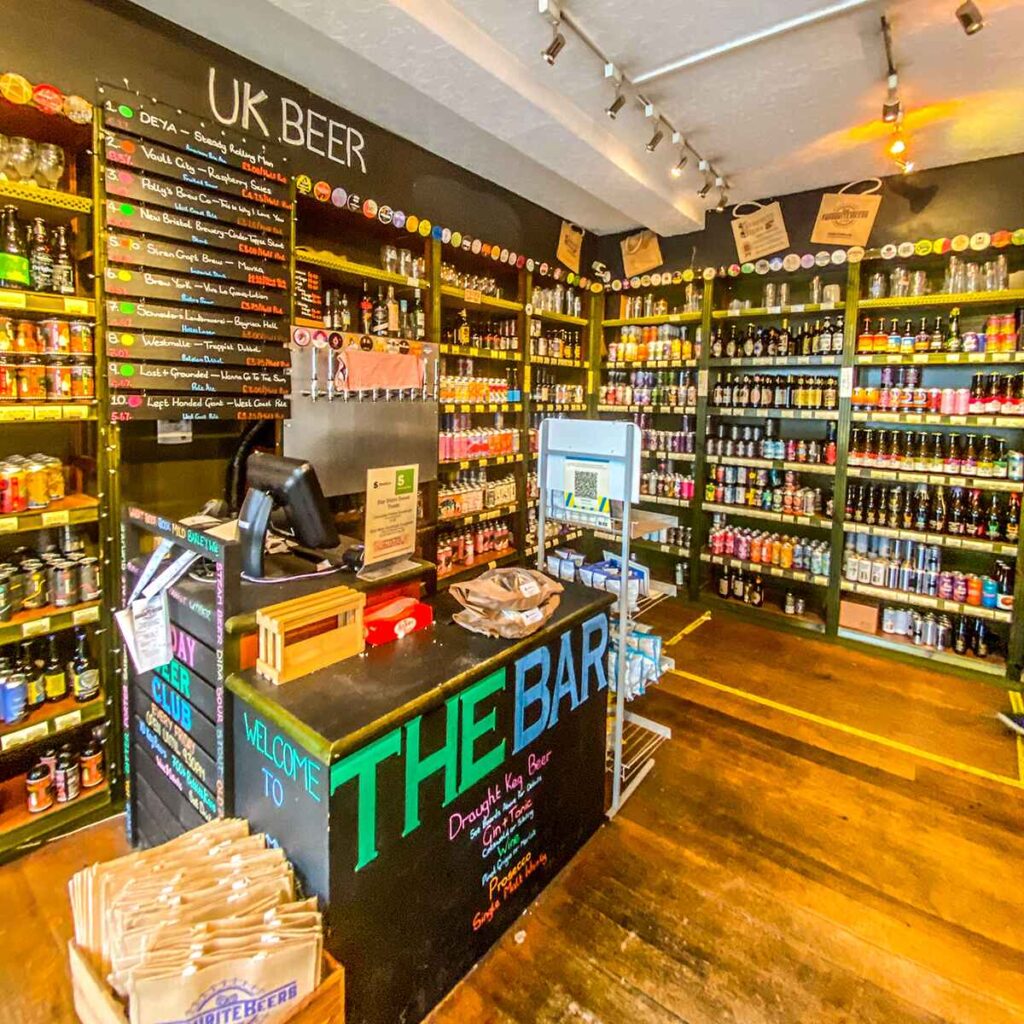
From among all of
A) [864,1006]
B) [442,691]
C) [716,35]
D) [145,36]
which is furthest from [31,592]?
[716,35]

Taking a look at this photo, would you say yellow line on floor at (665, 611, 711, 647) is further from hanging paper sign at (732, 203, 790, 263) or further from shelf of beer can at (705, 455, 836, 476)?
hanging paper sign at (732, 203, 790, 263)

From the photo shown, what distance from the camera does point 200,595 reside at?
1695 millimetres

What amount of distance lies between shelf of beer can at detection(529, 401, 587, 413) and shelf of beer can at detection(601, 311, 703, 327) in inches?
28.2

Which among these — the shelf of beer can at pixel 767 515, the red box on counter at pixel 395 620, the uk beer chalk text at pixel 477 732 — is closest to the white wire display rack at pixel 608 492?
the uk beer chalk text at pixel 477 732

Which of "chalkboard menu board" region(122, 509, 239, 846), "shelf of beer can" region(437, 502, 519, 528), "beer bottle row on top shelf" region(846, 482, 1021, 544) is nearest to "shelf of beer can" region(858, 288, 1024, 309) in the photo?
"beer bottle row on top shelf" region(846, 482, 1021, 544)

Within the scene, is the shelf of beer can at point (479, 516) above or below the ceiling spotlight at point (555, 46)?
below

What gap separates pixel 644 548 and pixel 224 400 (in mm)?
3718

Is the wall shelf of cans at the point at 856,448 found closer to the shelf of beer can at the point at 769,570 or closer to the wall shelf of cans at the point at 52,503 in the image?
the shelf of beer can at the point at 769,570

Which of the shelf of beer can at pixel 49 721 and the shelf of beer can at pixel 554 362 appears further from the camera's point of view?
the shelf of beer can at pixel 554 362

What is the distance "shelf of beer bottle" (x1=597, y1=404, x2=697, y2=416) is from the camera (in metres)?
4.88

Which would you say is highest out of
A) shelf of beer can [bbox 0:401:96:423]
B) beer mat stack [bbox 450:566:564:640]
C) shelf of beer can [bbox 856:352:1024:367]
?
shelf of beer can [bbox 856:352:1024:367]

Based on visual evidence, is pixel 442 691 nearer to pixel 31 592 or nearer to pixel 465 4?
pixel 31 592

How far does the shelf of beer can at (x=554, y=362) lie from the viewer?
4.64 m

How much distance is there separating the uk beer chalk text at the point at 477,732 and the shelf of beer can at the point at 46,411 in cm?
176
